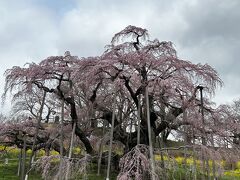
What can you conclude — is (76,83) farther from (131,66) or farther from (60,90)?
(131,66)

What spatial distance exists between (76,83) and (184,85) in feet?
14.6

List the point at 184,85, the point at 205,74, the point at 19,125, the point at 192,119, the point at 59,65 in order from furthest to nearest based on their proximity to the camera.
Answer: the point at 19,125
the point at 192,119
the point at 59,65
the point at 205,74
the point at 184,85

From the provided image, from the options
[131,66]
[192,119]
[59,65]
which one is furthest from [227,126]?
[59,65]

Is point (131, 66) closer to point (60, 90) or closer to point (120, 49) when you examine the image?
point (120, 49)

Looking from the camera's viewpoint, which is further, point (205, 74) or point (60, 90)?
point (60, 90)

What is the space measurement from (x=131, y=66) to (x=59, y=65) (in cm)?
302

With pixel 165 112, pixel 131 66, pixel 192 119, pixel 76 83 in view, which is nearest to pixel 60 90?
pixel 76 83

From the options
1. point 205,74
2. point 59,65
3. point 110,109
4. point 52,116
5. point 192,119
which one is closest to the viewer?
point 205,74

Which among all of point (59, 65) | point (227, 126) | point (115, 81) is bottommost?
point (227, 126)

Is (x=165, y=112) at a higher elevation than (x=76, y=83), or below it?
below

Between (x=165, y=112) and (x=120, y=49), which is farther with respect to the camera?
(x=165, y=112)

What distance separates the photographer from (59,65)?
38.0 feet

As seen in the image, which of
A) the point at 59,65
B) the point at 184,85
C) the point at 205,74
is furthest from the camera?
the point at 59,65

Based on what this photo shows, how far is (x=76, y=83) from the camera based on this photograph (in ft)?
40.3
